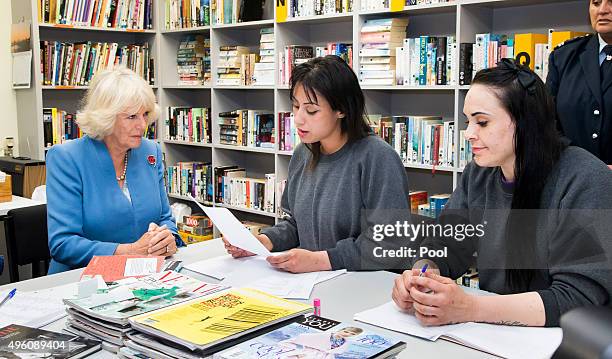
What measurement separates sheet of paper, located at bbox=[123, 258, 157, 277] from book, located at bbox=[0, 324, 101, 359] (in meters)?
0.43

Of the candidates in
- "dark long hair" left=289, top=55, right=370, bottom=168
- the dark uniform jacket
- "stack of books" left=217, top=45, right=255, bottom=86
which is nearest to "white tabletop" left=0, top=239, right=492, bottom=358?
"dark long hair" left=289, top=55, right=370, bottom=168

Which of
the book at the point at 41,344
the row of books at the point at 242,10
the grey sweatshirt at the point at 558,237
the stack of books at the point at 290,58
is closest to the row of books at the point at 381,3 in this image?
the stack of books at the point at 290,58

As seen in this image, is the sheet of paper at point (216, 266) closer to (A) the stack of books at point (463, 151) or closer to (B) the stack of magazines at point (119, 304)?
(B) the stack of magazines at point (119, 304)

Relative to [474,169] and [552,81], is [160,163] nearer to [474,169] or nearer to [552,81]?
[474,169]

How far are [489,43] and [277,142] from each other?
161cm

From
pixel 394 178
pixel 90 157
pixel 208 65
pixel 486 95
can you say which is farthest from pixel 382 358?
pixel 208 65

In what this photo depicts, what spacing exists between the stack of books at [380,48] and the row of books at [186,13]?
1.50 m

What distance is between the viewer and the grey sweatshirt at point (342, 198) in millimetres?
1916

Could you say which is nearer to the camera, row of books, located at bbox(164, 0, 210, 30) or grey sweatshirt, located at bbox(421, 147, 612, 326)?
grey sweatshirt, located at bbox(421, 147, 612, 326)

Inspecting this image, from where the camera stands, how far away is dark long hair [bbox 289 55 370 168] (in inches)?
80.6

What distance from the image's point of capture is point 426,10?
129 inches

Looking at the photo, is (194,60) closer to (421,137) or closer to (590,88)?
(421,137)

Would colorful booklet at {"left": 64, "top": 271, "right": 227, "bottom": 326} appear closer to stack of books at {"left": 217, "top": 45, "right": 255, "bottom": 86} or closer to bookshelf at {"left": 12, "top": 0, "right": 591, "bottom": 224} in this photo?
bookshelf at {"left": 12, "top": 0, "right": 591, "bottom": 224}

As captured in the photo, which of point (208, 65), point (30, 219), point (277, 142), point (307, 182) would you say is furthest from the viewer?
point (208, 65)
